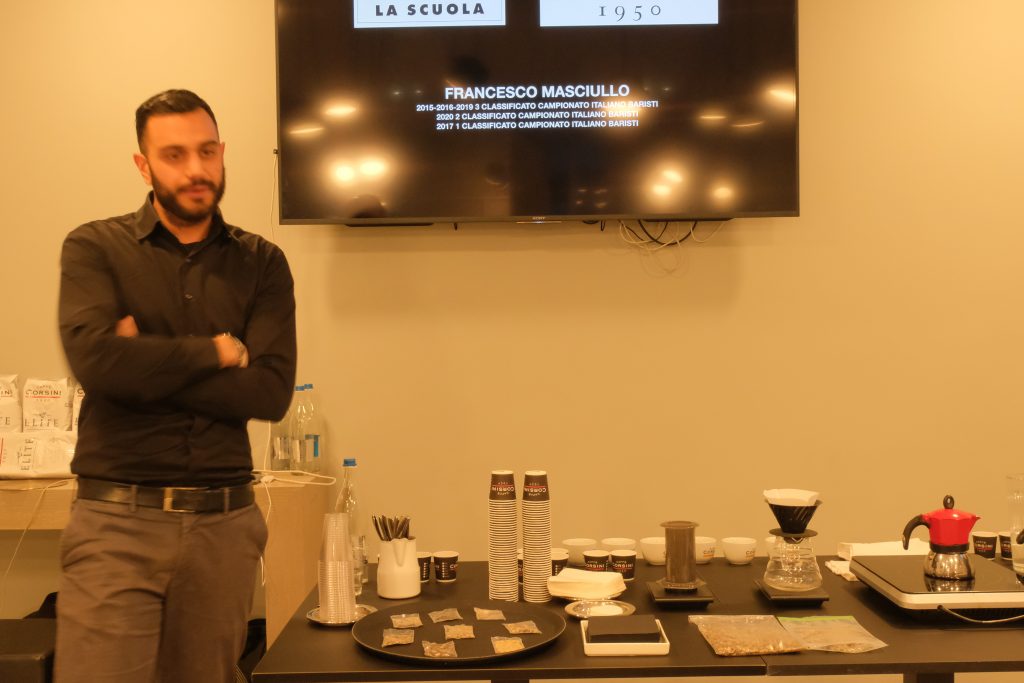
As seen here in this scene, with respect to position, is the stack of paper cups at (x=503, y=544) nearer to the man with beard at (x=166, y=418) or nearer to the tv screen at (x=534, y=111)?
the man with beard at (x=166, y=418)

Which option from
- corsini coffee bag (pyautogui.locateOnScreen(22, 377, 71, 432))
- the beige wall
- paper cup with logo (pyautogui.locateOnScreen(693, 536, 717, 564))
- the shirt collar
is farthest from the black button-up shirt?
corsini coffee bag (pyautogui.locateOnScreen(22, 377, 71, 432))

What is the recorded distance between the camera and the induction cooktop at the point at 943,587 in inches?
70.7

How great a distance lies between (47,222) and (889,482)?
3109mm

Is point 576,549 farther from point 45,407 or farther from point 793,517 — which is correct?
point 45,407

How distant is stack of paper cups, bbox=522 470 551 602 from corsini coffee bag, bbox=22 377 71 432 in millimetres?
1889

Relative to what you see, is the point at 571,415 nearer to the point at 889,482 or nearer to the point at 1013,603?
the point at 889,482

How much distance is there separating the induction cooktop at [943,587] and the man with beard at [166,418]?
1292 mm

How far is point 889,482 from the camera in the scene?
3.31 meters

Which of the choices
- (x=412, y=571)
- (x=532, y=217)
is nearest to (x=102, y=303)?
(x=412, y=571)

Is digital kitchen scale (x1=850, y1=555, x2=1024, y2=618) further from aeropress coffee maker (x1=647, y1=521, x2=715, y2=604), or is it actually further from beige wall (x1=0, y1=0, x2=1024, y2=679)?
beige wall (x1=0, y1=0, x2=1024, y2=679)

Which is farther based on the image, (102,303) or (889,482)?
(889,482)

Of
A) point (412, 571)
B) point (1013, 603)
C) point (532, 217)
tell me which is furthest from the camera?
point (532, 217)

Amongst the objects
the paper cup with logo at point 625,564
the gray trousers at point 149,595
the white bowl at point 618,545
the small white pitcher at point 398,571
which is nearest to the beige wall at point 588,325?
the white bowl at point 618,545

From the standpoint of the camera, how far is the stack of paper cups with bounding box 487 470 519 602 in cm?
203
